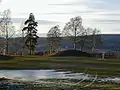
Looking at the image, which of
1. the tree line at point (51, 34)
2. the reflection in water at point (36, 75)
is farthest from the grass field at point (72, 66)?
the tree line at point (51, 34)

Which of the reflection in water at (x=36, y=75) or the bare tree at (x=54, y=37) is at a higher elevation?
the bare tree at (x=54, y=37)

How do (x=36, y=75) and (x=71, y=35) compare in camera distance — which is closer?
(x=36, y=75)

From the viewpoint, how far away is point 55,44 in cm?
11400

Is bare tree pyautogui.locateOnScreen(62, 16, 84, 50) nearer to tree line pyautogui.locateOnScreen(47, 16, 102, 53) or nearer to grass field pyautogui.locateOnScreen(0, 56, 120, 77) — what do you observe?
tree line pyautogui.locateOnScreen(47, 16, 102, 53)

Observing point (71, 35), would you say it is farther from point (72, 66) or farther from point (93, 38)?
point (72, 66)

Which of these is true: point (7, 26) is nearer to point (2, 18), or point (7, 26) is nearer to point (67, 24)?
point (2, 18)

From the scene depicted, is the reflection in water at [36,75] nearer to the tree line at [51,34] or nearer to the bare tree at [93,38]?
the tree line at [51,34]

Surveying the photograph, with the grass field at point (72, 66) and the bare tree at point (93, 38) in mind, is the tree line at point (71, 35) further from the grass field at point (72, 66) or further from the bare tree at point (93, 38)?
the grass field at point (72, 66)

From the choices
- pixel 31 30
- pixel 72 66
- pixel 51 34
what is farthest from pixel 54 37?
pixel 72 66

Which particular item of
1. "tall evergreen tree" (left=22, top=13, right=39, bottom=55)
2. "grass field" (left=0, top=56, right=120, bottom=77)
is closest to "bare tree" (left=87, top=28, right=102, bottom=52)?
"tall evergreen tree" (left=22, top=13, right=39, bottom=55)

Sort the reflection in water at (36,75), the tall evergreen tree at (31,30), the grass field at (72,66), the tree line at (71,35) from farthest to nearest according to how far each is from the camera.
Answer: the tree line at (71,35) → the tall evergreen tree at (31,30) → the grass field at (72,66) → the reflection in water at (36,75)

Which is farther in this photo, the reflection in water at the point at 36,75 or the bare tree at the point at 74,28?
the bare tree at the point at 74,28

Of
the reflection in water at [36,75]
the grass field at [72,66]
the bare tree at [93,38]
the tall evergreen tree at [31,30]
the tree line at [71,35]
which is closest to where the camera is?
the reflection in water at [36,75]

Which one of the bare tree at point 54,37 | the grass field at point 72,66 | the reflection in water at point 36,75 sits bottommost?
the grass field at point 72,66
